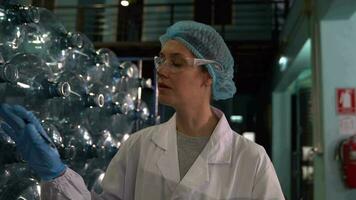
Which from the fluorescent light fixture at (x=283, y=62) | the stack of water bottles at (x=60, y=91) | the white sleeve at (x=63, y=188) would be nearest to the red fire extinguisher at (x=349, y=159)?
the stack of water bottles at (x=60, y=91)

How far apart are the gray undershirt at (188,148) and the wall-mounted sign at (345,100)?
188 centimetres

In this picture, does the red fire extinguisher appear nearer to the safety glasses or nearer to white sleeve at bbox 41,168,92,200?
the safety glasses

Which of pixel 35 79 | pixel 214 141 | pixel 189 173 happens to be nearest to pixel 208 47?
pixel 214 141

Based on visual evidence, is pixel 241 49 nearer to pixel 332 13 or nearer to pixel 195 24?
pixel 332 13

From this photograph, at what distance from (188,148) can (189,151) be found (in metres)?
0.01

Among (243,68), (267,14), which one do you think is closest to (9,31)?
(243,68)

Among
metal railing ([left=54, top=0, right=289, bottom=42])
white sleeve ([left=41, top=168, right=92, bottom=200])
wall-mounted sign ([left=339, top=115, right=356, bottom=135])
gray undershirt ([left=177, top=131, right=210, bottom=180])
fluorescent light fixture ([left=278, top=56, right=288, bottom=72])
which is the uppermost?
metal railing ([left=54, top=0, right=289, bottom=42])

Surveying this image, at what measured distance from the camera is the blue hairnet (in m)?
1.44

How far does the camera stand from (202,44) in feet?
4.76

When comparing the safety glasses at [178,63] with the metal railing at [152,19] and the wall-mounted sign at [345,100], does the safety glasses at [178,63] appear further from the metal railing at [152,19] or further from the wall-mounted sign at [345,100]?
the metal railing at [152,19]

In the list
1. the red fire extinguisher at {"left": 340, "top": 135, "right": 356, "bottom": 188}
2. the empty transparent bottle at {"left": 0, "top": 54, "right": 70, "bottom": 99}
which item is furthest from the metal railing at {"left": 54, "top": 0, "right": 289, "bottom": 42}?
the empty transparent bottle at {"left": 0, "top": 54, "right": 70, "bottom": 99}

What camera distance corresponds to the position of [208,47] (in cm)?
147

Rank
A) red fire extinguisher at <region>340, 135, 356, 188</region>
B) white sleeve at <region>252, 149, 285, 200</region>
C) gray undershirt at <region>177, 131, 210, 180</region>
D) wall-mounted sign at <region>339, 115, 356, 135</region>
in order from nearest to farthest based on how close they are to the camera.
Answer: white sleeve at <region>252, 149, 285, 200</region> → gray undershirt at <region>177, 131, 210, 180</region> → red fire extinguisher at <region>340, 135, 356, 188</region> → wall-mounted sign at <region>339, 115, 356, 135</region>

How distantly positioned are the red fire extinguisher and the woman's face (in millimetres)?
1769
